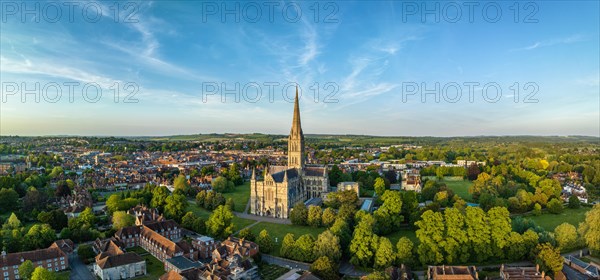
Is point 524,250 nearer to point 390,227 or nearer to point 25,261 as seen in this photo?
point 390,227

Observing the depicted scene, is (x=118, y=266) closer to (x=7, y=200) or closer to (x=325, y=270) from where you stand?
(x=325, y=270)

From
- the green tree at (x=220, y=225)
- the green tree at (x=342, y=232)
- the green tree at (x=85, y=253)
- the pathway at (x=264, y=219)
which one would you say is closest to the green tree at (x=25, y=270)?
the green tree at (x=85, y=253)

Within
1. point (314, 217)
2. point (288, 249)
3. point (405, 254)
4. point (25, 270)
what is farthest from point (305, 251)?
point (25, 270)

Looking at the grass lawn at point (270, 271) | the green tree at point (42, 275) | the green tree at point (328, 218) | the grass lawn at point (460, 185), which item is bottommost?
the grass lawn at point (270, 271)

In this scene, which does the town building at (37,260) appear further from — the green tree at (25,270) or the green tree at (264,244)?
the green tree at (264,244)

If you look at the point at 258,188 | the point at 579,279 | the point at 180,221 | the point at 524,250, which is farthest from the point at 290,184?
the point at 579,279

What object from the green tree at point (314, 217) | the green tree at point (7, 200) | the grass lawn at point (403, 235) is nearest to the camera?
the grass lawn at point (403, 235)
